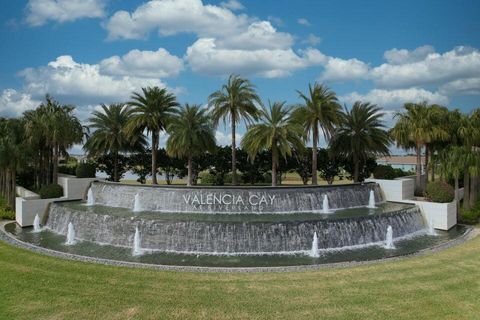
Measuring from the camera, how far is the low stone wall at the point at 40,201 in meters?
24.7

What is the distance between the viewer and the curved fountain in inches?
704

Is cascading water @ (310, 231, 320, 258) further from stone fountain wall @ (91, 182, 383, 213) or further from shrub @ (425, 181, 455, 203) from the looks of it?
shrub @ (425, 181, 455, 203)

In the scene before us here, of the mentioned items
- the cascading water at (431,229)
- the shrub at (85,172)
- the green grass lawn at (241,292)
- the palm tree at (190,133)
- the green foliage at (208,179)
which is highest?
the palm tree at (190,133)

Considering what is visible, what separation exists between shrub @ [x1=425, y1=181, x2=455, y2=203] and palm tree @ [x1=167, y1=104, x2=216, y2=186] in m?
16.5

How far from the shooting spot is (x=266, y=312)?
407 inches

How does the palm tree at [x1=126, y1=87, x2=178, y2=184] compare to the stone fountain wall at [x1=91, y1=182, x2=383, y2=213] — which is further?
the palm tree at [x1=126, y1=87, x2=178, y2=184]

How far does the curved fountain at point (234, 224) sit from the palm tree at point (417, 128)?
5801mm

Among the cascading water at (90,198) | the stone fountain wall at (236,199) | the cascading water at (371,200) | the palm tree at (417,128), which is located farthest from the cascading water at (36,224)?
the palm tree at (417,128)

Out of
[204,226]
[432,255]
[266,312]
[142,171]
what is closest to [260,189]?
[204,226]

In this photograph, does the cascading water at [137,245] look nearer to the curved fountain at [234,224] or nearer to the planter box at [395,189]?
the curved fountain at [234,224]

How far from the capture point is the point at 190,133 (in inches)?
1249

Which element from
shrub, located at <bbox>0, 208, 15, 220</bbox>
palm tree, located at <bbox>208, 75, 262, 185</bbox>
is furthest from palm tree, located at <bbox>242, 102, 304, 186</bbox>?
shrub, located at <bbox>0, 208, 15, 220</bbox>

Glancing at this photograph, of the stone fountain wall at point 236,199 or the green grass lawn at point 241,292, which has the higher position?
the stone fountain wall at point 236,199

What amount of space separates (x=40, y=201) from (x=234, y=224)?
14351 millimetres
